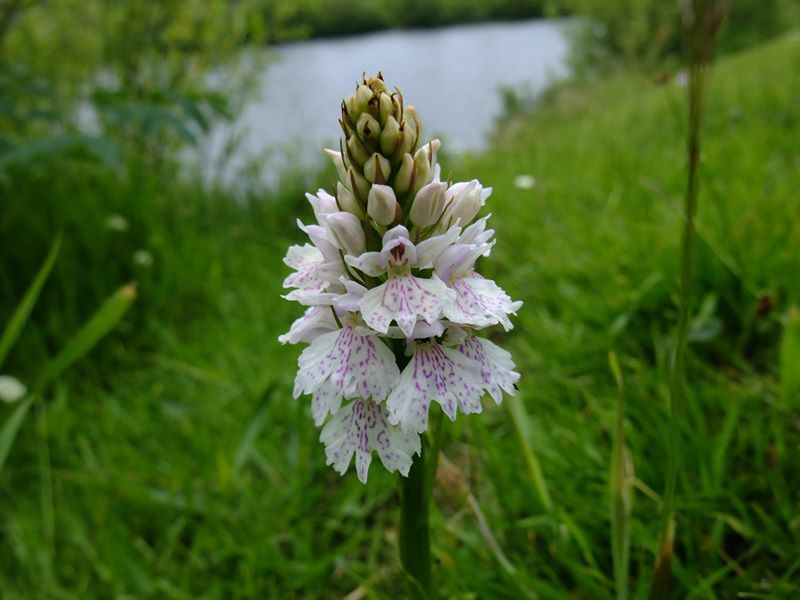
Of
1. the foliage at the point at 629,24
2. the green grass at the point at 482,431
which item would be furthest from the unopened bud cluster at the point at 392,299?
the foliage at the point at 629,24

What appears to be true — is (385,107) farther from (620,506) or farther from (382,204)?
(620,506)

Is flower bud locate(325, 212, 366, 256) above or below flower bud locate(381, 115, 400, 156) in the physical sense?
below

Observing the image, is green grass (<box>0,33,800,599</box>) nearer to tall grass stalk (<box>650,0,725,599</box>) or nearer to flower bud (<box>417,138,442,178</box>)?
tall grass stalk (<box>650,0,725,599</box>)

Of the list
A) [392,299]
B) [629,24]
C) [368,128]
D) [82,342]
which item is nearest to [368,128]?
[368,128]

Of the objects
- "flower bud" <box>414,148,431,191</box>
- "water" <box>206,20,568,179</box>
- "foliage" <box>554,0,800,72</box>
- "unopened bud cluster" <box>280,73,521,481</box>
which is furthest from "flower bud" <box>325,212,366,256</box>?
"foliage" <box>554,0,800,72</box>

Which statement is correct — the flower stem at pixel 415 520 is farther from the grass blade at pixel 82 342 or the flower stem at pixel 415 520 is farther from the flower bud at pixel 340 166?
the grass blade at pixel 82 342

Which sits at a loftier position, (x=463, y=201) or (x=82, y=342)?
(x=463, y=201)
